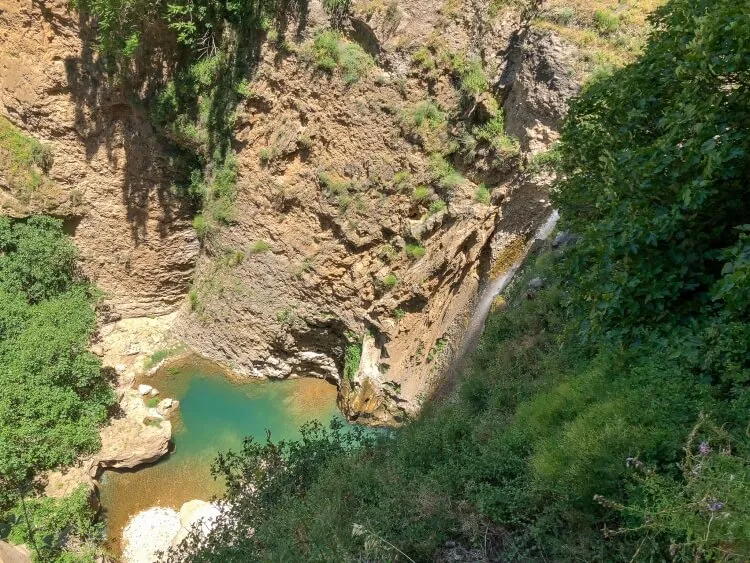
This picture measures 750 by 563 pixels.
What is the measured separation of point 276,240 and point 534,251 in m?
5.71

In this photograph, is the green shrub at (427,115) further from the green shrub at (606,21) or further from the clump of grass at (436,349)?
the clump of grass at (436,349)

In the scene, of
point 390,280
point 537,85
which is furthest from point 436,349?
point 537,85

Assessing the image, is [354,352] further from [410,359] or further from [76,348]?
[76,348]

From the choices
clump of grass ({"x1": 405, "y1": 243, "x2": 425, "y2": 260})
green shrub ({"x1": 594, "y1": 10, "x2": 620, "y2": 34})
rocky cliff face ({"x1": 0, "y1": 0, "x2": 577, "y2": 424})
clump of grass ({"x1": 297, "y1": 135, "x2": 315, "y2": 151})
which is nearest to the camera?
green shrub ({"x1": 594, "y1": 10, "x2": 620, "y2": 34})

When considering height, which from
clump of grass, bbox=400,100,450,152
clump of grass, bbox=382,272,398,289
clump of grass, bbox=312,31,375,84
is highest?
clump of grass, bbox=312,31,375,84

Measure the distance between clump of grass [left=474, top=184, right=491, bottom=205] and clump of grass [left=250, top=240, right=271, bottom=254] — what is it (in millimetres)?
4876

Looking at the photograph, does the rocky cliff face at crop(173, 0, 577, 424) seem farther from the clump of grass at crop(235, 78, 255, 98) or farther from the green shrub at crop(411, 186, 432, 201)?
the clump of grass at crop(235, 78, 255, 98)

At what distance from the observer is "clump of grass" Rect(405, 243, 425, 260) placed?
10250mm

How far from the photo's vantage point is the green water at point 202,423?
10891 millimetres

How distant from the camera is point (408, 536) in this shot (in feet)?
14.4

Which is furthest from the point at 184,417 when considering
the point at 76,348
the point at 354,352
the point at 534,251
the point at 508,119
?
the point at 508,119

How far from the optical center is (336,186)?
34.2ft

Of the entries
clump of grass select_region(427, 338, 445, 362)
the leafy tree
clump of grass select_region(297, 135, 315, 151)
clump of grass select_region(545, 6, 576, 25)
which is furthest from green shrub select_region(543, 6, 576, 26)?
clump of grass select_region(427, 338, 445, 362)

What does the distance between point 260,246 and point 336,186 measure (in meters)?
2.42
